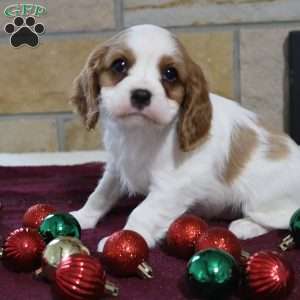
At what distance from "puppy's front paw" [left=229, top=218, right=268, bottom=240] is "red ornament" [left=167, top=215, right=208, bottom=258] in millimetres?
263

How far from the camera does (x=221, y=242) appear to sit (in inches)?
60.6

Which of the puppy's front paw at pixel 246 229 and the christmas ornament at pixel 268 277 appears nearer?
→ the christmas ornament at pixel 268 277

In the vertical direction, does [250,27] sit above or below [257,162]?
above

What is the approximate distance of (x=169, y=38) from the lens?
1814mm

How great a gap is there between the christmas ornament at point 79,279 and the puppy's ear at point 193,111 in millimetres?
636

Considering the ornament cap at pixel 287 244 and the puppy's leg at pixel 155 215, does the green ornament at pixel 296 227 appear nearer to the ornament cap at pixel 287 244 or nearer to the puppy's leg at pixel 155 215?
the ornament cap at pixel 287 244

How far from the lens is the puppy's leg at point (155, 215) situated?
72.9 inches

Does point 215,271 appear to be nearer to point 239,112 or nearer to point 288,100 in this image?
point 239,112

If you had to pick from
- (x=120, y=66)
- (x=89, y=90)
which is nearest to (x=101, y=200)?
(x=89, y=90)

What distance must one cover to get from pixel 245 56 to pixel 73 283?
202cm

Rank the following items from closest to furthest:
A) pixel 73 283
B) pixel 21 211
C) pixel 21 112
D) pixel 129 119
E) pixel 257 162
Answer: pixel 73 283 → pixel 129 119 → pixel 257 162 → pixel 21 211 → pixel 21 112

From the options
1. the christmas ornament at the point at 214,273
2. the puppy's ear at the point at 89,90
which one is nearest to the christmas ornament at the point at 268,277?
the christmas ornament at the point at 214,273

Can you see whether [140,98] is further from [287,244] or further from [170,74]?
[287,244]

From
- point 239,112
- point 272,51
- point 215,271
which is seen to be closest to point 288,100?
point 272,51
